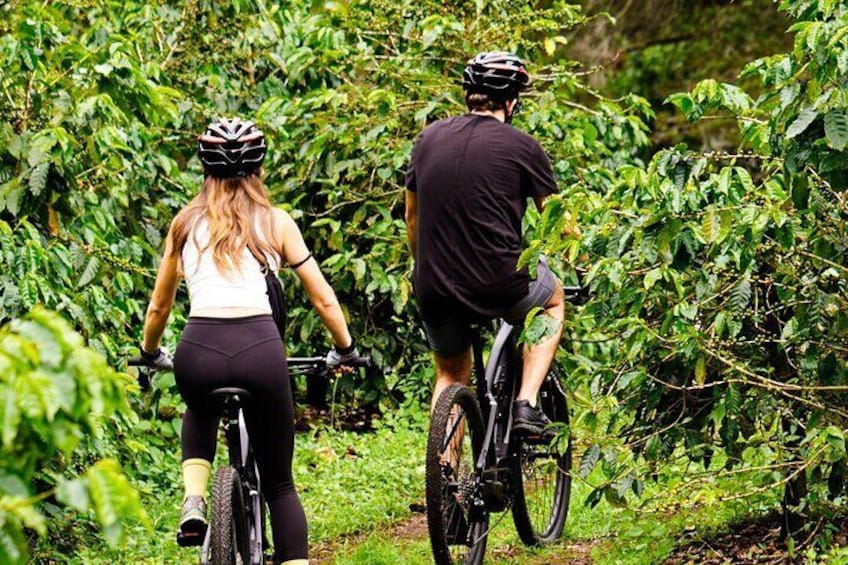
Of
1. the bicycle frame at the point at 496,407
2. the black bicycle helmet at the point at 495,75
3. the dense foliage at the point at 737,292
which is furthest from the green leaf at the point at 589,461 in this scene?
the black bicycle helmet at the point at 495,75

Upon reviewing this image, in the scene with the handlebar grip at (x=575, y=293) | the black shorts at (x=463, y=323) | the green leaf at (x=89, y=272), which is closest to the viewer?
the black shorts at (x=463, y=323)

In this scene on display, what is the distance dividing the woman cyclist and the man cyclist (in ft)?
2.47

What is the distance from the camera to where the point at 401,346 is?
28.1 ft

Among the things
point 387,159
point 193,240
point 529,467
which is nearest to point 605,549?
point 529,467

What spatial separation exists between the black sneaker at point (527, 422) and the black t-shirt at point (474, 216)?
43cm

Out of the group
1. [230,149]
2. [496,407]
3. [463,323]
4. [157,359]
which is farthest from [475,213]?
[157,359]

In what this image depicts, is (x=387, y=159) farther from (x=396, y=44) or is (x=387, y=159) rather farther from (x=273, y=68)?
(x=273, y=68)

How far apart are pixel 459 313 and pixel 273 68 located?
4574mm

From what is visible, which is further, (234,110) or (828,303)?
(234,110)

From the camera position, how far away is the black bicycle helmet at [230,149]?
4.50m

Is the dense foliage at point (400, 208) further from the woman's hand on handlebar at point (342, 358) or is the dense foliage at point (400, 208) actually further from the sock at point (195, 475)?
the sock at point (195, 475)

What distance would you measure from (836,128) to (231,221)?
1.90m

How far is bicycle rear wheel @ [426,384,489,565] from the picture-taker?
498 centimetres

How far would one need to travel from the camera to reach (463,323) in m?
5.40
